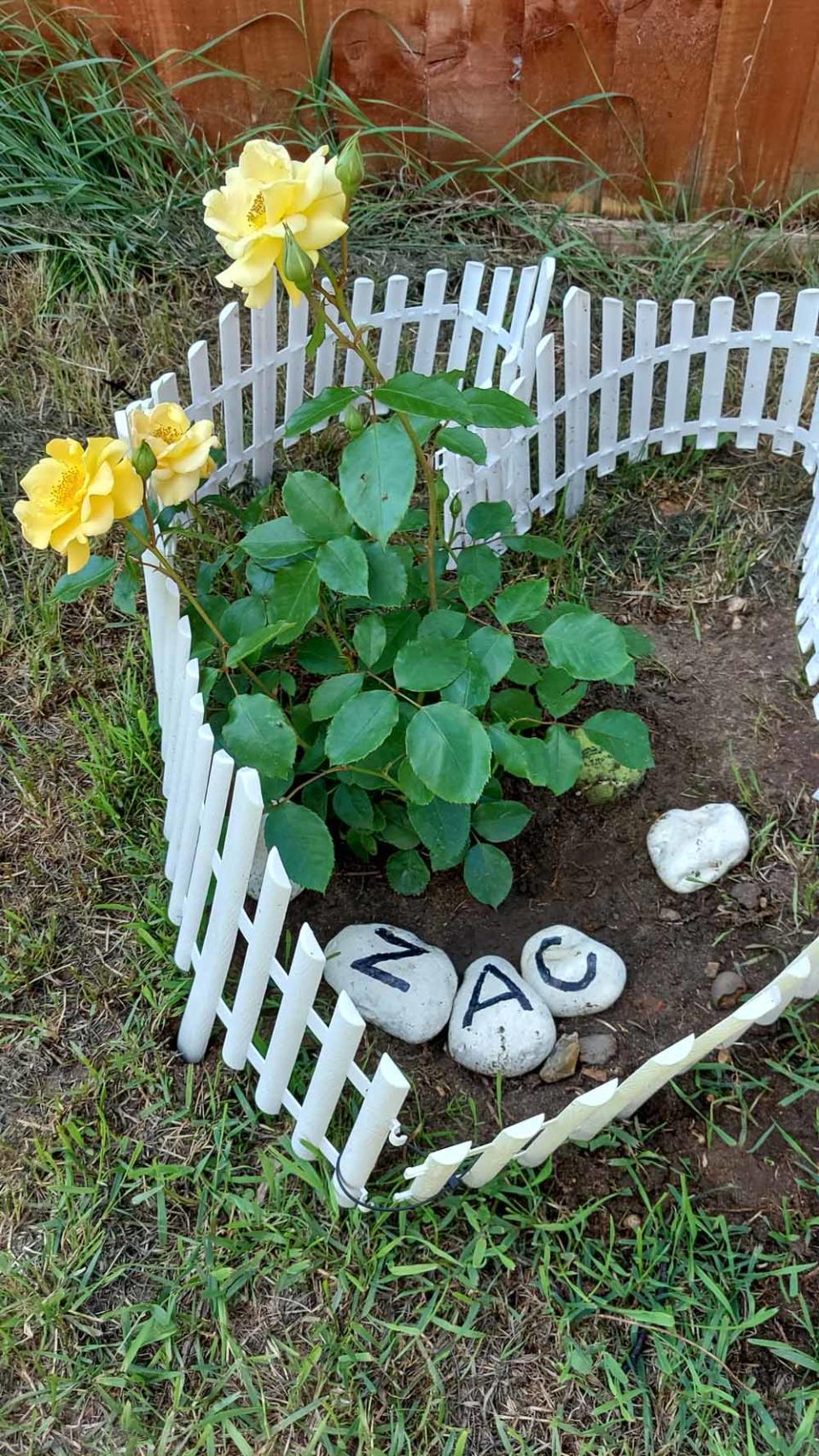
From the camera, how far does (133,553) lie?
162cm

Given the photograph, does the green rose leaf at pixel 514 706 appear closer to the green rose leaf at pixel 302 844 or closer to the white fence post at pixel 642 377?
the green rose leaf at pixel 302 844

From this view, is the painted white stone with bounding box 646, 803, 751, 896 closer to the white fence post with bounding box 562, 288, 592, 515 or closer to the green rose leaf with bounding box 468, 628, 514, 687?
the green rose leaf with bounding box 468, 628, 514, 687

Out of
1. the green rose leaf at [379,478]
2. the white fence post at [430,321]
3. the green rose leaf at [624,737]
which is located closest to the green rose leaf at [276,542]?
the green rose leaf at [379,478]

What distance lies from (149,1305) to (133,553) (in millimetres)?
1017

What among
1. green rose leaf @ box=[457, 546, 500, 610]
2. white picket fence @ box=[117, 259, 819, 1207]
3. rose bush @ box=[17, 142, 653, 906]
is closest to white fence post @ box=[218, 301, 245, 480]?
white picket fence @ box=[117, 259, 819, 1207]

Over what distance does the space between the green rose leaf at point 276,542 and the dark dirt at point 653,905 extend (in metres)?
0.63

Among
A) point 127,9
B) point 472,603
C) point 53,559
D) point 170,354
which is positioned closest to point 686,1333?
point 472,603

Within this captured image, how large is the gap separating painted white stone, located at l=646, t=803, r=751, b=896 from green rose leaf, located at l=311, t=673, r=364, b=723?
64 centimetres

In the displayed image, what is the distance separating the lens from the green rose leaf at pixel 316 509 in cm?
156

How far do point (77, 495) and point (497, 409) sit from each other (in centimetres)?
55

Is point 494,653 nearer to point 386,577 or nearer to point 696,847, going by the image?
point 386,577

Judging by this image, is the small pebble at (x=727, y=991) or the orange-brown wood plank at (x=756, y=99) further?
the orange-brown wood plank at (x=756, y=99)

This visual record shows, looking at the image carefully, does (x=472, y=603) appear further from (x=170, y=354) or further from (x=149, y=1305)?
(x=170, y=354)

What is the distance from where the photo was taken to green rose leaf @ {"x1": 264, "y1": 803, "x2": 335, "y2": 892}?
160 centimetres
